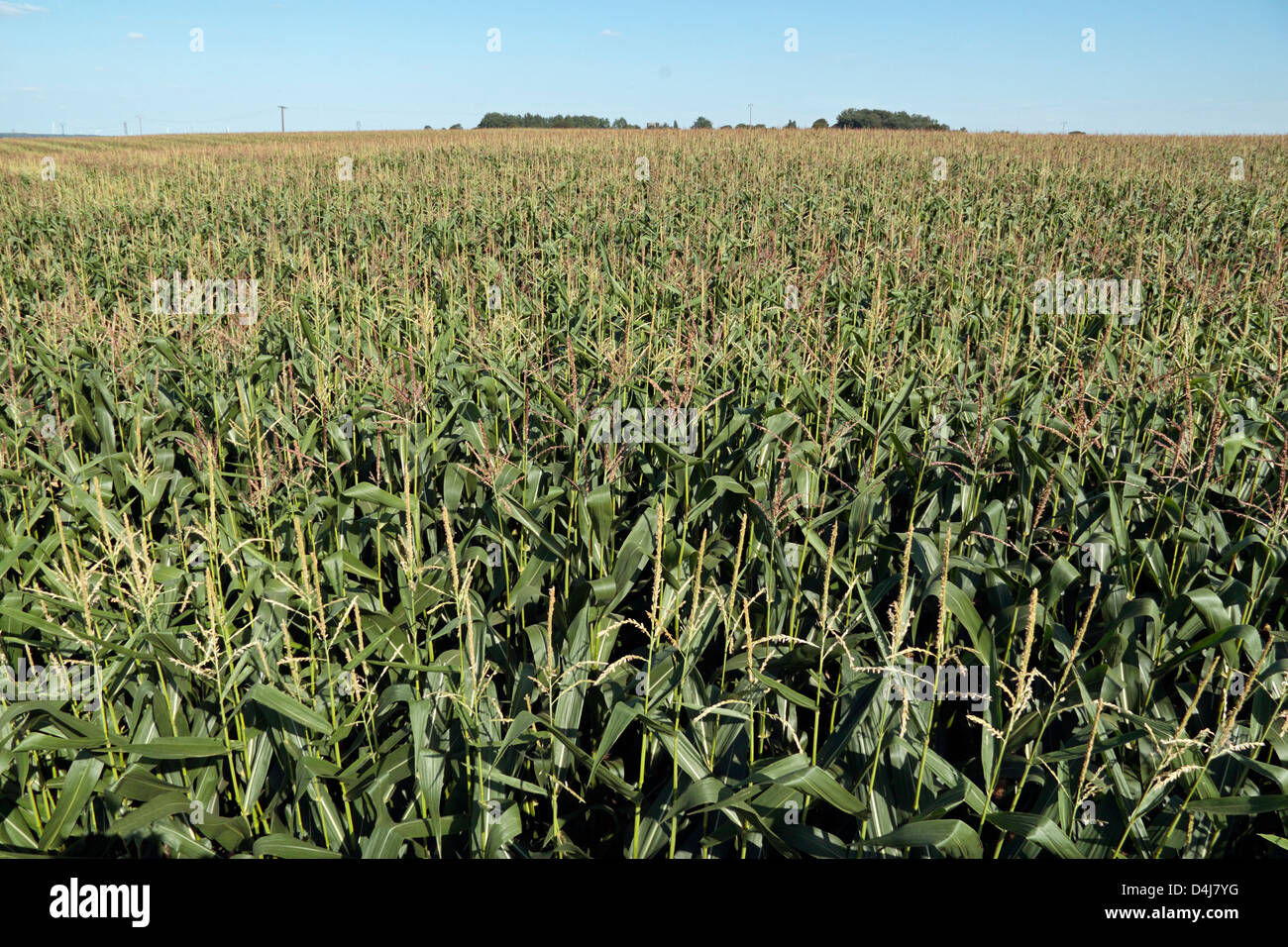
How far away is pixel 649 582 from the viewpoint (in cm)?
316

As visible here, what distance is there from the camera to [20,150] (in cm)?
3161

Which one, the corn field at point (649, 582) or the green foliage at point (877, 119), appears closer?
the corn field at point (649, 582)

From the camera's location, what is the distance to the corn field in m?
2.06

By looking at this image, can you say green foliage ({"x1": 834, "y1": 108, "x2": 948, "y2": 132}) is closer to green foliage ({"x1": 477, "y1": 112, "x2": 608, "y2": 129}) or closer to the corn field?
green foliage ({"x1": 477, "y1": 112, "x2": 608, "y2": 129})

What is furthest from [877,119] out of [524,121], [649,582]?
[649,582]

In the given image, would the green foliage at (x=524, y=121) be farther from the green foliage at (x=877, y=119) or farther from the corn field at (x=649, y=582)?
the corn field at (x=649, y=582)

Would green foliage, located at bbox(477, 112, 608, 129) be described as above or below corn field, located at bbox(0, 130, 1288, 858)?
above

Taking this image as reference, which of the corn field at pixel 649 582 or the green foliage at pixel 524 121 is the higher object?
the green foliage at pixel 524 121

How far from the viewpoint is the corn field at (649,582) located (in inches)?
81.1

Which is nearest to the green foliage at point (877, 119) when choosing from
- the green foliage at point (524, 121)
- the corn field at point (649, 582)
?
the green foliage at point (524, 121)

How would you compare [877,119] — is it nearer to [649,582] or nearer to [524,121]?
[524,121]

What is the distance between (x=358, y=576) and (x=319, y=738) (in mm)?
1107

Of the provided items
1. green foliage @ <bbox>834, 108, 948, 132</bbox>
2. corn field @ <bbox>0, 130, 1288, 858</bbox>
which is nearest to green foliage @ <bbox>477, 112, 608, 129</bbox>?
green foliage @ <bbox>834, 108, 948, 132</bbox>
